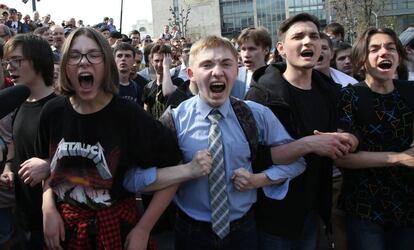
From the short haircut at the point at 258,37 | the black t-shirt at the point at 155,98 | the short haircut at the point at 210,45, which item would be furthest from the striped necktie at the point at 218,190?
the black t-shirt at the point at 155,98

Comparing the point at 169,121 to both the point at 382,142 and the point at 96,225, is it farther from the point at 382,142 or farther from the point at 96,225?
the point at 382,142

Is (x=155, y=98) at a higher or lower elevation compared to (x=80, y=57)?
lower

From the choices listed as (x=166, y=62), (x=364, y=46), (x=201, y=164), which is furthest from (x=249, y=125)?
(x=166, y=62)

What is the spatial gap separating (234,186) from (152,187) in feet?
1.52

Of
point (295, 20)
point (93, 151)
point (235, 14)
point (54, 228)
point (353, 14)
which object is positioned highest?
point (235, 14)

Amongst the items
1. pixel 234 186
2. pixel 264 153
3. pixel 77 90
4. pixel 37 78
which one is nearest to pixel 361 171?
pixel 264 153

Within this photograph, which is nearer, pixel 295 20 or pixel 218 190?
pixel 218 190

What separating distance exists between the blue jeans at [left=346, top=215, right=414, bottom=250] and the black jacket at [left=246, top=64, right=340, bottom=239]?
244 mm

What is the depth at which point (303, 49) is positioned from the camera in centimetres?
298

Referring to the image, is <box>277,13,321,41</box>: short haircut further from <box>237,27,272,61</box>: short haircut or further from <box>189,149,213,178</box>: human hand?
<box>237,27,272,61</box>: short haircut

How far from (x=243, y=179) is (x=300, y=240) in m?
0.79

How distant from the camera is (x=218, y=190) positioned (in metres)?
2.47

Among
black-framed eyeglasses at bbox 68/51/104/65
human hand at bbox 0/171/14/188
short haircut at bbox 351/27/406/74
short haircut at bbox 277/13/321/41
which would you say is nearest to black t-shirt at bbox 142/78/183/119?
short haircut at bbox 277/13/321/41

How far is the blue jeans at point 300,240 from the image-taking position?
278cm
